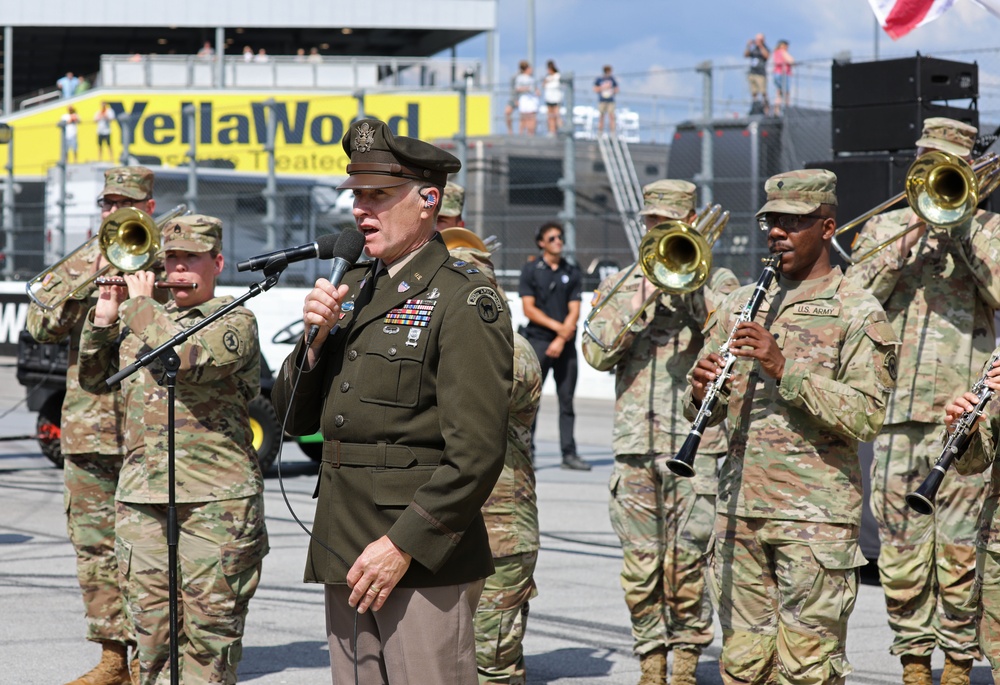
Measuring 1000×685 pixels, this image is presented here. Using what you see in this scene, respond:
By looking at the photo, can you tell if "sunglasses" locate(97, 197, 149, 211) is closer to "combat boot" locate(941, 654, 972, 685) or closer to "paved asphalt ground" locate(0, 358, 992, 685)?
"paved asphalt ground" locate(0, 358, 992, 685)

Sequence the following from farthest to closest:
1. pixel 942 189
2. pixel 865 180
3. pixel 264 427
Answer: pixel 264 427, pixel 865 180, pixel 942 189

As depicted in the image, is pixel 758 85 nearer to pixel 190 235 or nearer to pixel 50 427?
pixel 50 427

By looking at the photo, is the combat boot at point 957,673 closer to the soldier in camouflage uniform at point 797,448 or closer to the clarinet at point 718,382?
the soldier in camouflage uniform at point 797,448

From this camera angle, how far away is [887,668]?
675 centimetres

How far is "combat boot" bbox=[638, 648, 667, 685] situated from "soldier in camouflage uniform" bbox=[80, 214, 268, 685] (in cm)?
189

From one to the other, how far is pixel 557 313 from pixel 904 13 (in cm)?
537

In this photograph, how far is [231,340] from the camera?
542 cm

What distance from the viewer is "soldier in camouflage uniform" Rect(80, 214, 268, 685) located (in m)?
5.40

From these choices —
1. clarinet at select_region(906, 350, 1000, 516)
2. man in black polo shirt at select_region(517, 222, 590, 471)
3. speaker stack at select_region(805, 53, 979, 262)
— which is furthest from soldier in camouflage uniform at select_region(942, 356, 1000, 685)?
man in black polo shirt at select_region(517, 222, 590, 471)

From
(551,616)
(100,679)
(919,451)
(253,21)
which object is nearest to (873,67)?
(919,451)

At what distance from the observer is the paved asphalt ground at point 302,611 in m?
6.67

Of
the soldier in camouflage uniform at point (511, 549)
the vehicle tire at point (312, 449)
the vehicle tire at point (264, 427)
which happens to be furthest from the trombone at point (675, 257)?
the vehicle tire at point (312, 449)

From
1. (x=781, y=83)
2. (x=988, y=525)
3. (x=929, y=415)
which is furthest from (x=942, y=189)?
(x=781, y=83)

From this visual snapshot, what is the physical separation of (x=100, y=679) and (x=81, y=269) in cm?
197
